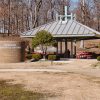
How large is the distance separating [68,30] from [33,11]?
2883cm

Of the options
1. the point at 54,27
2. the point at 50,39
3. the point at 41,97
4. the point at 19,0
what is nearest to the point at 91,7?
the point at 19,0

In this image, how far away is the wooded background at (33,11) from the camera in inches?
2749

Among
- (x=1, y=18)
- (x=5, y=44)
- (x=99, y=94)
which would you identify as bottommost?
(x=99, y=94)

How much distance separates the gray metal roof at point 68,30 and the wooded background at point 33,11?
20.4 meters

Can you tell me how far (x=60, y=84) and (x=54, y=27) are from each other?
26.6m

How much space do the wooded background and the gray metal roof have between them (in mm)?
20445

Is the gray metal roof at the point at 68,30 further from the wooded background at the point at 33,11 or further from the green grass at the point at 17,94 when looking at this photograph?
the green grass at the point at 17,94

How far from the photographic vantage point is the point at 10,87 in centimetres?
1858

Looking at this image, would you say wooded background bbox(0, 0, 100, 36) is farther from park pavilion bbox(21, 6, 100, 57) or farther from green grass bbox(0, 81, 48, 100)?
green grass bbox(0, 81, 48, 100)

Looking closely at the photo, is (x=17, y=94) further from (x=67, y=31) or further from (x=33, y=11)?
(x=33, y=11)

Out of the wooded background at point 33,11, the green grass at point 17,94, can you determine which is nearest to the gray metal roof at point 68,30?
the wooded background at point 33,11

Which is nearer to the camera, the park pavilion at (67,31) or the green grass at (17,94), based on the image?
the green grass at (17,94)

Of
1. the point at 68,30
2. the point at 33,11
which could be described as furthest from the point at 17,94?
the point at 33,11

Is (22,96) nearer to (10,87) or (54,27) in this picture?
(10,87)
